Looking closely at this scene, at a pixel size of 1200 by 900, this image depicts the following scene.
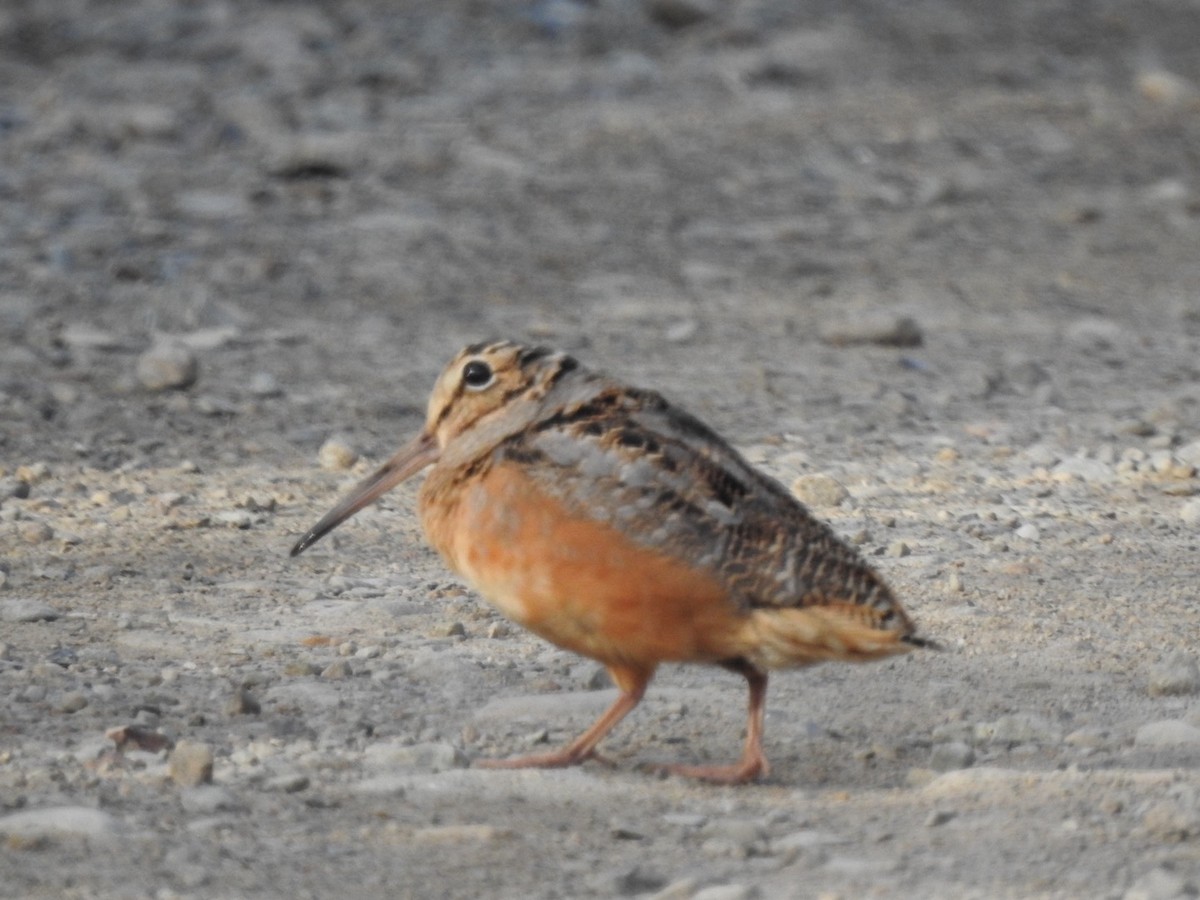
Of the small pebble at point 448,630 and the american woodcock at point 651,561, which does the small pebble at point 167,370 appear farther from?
the american woodcock at point 651,561

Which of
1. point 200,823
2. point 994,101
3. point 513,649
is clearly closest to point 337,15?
point 994,101

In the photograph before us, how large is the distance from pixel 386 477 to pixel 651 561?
3.70 feet

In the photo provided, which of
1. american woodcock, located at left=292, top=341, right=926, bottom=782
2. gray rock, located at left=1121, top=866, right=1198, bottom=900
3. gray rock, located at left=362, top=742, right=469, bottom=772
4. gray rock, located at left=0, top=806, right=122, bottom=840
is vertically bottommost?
gray rock, located at left=362, top=742, right=469, bottom=772

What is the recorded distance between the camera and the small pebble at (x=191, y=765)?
13.9 feet

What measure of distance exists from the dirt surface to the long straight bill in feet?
0.85

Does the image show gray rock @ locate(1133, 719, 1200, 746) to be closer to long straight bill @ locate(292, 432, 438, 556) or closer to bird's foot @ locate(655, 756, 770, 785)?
bird's foot @ locate(655, 756, 770, 785)

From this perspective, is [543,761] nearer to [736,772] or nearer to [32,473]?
[736,772]

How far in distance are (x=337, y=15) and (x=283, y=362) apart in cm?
661

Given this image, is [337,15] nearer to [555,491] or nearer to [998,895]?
[555,491]

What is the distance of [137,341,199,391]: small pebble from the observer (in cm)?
771

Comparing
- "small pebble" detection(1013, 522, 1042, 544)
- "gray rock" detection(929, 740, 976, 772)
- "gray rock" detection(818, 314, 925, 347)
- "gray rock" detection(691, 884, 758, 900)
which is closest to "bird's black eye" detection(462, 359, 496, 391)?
"gray rock" detection(929, 740, 976, 772)

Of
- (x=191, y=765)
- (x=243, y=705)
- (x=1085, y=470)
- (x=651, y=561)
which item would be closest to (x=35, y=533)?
(x=243, y=705)

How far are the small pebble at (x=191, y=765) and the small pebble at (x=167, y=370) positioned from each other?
3.59 metres

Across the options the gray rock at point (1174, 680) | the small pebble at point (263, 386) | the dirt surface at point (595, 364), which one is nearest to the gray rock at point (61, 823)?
the dirt surface at point (595, 364)
